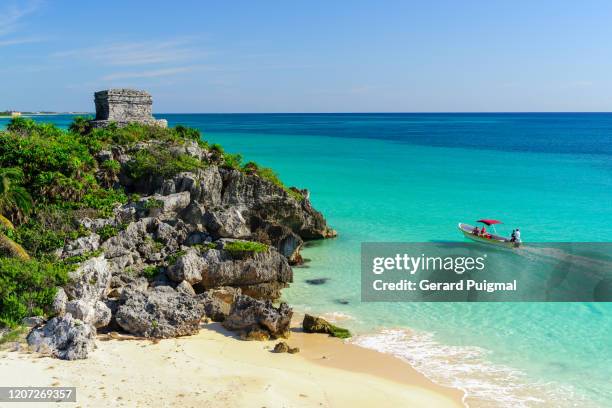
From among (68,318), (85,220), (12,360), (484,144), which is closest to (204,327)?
(68,318)

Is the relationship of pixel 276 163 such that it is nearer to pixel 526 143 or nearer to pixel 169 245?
pixel 169 245

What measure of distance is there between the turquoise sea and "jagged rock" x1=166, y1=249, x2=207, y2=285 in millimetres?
2885

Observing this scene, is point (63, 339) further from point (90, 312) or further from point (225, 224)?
point (225, 224)

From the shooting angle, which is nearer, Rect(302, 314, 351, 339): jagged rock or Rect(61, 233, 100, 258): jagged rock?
Rect(302, 314, 351, 339): jagged rock

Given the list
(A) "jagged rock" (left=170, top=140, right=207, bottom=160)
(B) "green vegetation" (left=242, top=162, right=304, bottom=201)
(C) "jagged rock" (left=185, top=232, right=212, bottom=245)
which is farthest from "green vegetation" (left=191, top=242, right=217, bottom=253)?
(A) "jagged rock" (left=170, top=140, right=207, bottom=160)

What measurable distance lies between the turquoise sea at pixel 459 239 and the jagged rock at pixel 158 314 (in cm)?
358

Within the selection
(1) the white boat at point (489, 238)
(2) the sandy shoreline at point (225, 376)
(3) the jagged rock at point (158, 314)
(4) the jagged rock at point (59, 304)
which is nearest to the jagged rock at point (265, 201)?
(1) the white boat at point (489, 238)

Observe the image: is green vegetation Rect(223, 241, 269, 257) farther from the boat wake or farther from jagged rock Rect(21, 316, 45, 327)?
jagged rock Rect(21, 316, 45, 327)

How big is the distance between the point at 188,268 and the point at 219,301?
1.46 meters

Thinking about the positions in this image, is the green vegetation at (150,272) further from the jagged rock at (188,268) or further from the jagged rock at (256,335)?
the jagged rock at (256,335)

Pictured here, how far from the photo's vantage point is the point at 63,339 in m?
10.8

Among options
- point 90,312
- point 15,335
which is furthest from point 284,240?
point 15,335

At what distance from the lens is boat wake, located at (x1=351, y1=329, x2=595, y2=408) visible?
10.3 metres

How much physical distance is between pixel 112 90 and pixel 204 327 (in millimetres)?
16575
